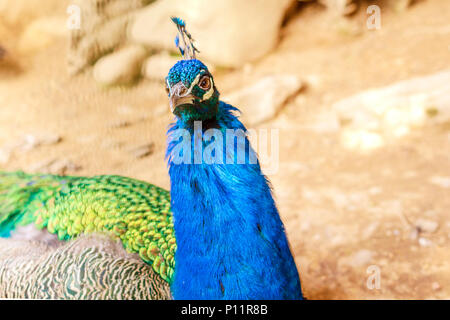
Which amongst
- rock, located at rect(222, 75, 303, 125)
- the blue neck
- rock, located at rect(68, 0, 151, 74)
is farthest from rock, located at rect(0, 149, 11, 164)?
the blue neck

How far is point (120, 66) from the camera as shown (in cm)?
276

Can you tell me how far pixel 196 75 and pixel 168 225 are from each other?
0.67 metres

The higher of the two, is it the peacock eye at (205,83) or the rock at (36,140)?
the rock at (36,140)

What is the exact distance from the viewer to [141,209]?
1.56 metres

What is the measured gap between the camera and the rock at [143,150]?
8.55 feet

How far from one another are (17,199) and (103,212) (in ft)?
1.46

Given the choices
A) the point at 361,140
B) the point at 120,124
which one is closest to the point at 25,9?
the point at 120,124

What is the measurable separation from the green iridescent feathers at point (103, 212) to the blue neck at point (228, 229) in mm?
297

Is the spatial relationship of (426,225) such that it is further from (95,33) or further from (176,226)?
(95,33)

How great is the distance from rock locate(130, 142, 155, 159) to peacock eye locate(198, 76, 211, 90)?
62.2 inches

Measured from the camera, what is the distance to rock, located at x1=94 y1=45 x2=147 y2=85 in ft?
8.61

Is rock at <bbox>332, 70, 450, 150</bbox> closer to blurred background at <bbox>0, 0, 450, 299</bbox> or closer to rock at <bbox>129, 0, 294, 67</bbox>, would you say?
blurred background at <bbox>0, 0, 450, 299</bbox>

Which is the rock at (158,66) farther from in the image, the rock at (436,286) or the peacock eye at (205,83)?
the rock at (436,286)

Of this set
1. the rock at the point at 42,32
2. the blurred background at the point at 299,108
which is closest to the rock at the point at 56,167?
the blurred background at the point at 299,108
